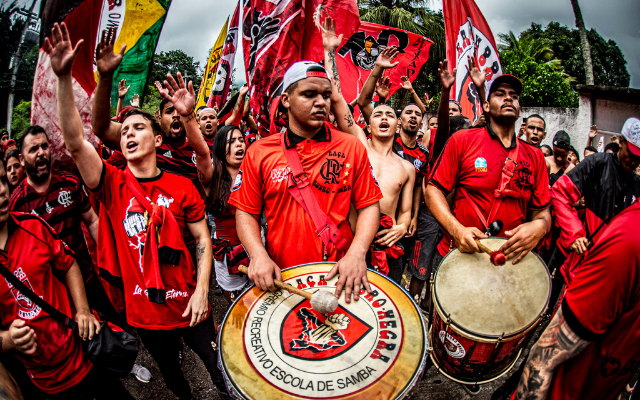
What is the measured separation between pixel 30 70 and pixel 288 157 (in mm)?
2597

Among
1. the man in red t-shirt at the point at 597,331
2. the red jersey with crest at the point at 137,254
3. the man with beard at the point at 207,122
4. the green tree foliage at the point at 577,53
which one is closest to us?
the man in red t-shirt at the point at 597,331

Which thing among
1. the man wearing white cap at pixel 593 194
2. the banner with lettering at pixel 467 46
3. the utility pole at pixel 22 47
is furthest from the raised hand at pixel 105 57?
the banner with lettering at pixel 467 46

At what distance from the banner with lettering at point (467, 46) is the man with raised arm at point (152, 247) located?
497 centimetres

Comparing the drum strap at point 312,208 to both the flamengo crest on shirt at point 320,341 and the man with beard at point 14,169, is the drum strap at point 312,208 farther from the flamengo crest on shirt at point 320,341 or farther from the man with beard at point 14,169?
the man with beard at point 14,169

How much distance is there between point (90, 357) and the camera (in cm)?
219

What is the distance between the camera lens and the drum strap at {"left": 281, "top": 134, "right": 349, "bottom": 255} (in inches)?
84.3

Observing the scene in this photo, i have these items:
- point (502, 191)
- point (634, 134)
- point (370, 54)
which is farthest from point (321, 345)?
point (370, 54)

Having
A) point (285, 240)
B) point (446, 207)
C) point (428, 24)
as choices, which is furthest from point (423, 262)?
point (428, 24)

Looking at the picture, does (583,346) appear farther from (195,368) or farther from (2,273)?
(195,368)

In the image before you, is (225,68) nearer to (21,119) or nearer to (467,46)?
(467,46)

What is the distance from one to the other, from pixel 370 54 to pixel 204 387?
5830mm

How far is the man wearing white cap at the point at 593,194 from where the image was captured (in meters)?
3.21

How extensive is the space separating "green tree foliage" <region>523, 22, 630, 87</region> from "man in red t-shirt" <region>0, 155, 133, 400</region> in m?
27.3

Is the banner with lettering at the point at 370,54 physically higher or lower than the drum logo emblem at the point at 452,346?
higher
